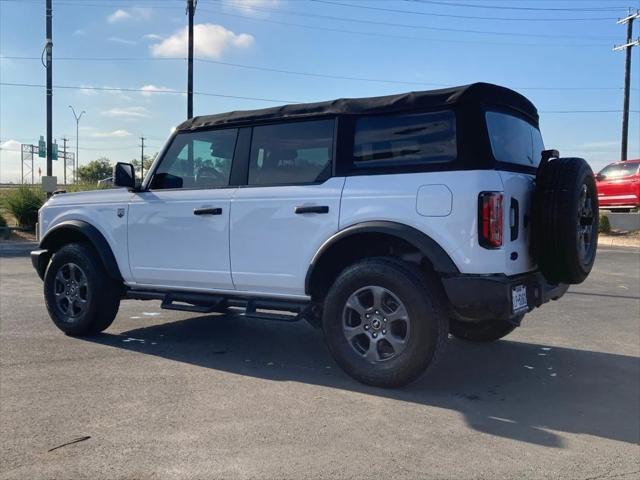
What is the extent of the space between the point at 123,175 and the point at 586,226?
4.04 meters

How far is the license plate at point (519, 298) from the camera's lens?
388 centimetres

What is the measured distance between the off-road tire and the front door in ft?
6.83

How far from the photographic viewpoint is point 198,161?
5285 mm

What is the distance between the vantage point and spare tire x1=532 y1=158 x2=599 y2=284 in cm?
406

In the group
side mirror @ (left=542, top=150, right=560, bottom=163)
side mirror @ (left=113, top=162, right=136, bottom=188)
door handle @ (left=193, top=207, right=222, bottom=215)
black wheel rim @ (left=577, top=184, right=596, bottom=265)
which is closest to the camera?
black wheel rim @ (left=577, top=184, right=596, bottom=265)

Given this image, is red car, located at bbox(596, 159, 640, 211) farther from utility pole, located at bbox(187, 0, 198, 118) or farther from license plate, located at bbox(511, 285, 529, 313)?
license plate, located at bbox(511, 285, 529, 313)

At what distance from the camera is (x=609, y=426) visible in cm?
367

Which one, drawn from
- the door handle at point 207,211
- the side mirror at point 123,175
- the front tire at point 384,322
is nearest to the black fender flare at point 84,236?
the side mirror at point 123,175

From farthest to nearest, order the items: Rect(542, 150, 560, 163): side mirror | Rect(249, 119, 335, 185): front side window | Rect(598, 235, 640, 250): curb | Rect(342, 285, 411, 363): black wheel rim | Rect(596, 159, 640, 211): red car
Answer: Rect(596, 159, 640, 211): red car < Rect(598, 235, 640, 250): curb < Rect(249, 119, 335, 185): front side window < Rect(542, 150, 560, 163): side mirror < Rect(342, 285, 411, 363): black wheel rim

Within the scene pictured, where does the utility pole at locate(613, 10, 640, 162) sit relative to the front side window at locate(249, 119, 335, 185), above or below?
above

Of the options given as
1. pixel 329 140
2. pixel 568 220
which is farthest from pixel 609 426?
pixel 329 140

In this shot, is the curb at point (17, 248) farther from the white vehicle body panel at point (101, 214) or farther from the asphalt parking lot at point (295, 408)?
the asphalt parking lot at point (295, 408)

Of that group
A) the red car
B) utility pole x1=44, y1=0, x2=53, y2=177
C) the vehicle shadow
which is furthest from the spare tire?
utility pole x1=44, y1=0, x2=53, y2=177

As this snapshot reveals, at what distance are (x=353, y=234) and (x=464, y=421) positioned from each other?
1.46 metres
